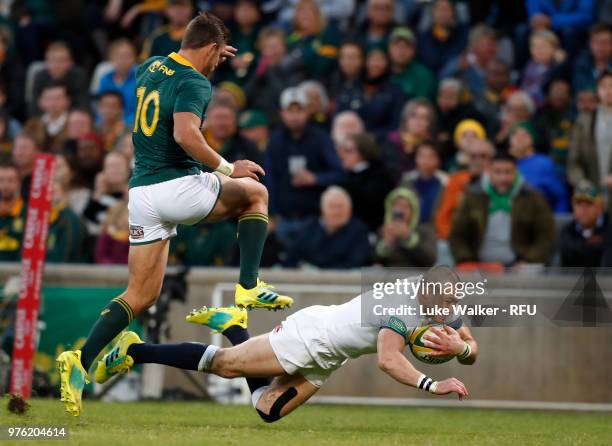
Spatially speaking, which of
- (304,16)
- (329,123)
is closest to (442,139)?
(329,123)

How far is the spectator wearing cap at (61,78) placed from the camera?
17.7 meters

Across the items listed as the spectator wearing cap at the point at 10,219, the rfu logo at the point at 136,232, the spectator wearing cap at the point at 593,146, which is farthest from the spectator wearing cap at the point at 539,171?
the rfu logo at the point at 136,232

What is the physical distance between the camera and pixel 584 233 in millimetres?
13148

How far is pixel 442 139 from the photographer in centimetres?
1520

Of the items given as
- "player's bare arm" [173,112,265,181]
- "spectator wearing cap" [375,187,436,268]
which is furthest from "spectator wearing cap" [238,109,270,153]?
"player's bare arm" [173,112,265,181]

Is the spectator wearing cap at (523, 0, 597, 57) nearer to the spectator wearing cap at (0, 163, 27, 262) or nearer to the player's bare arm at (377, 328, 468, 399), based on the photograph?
the spectator wearing cap at (0, 163, 27, 262)

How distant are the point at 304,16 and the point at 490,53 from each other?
2424 mm

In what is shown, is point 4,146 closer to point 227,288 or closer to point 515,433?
point 227,288

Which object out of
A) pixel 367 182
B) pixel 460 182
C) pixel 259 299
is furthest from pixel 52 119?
pixel 259 299

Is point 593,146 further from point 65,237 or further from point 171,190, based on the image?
point 171,190

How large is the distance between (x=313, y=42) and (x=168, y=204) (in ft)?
26.4

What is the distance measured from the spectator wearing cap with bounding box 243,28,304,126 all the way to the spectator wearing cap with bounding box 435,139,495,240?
9.97ft

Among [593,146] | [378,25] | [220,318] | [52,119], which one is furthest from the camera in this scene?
[52,119]

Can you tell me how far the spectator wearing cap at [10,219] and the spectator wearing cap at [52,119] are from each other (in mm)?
2287
